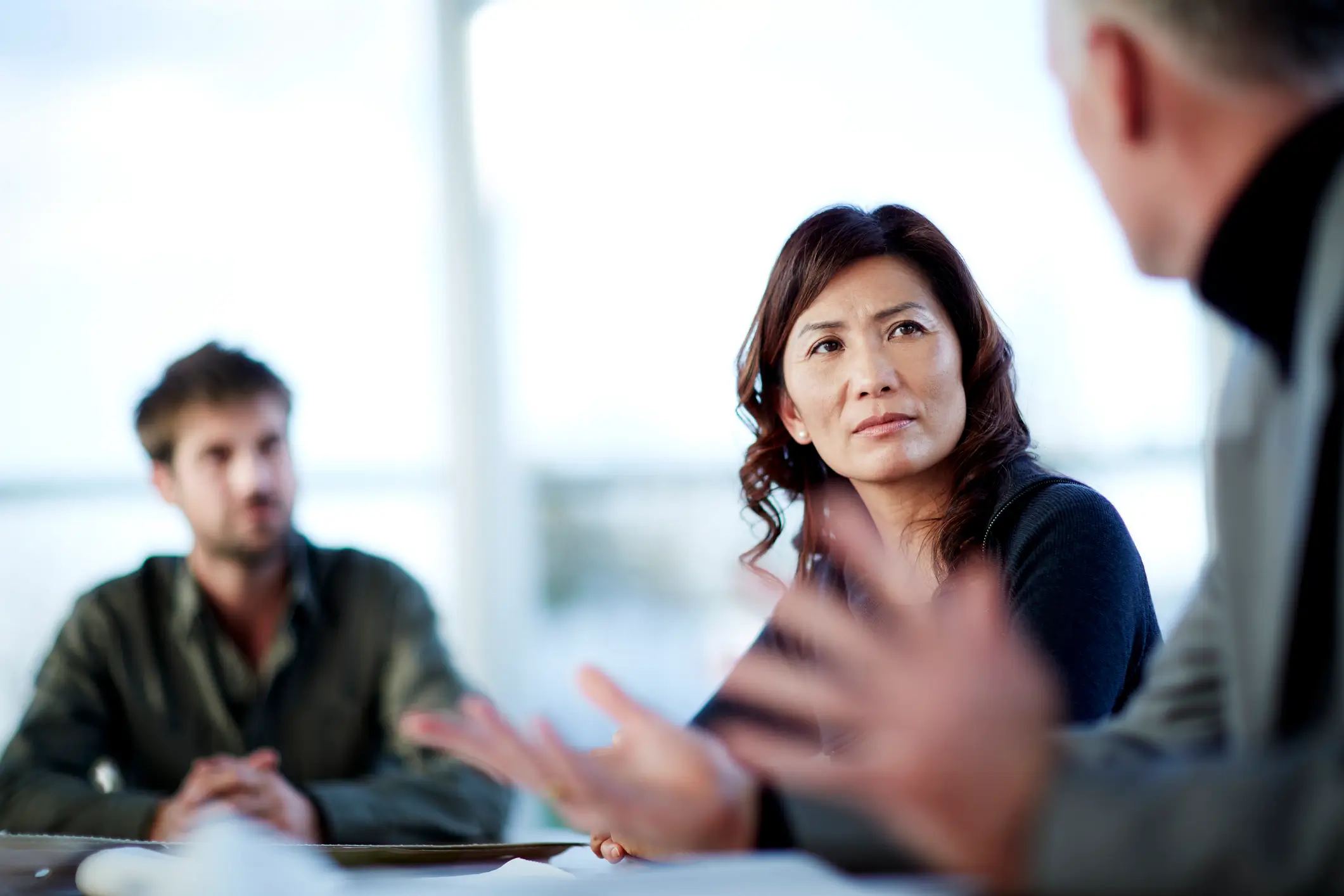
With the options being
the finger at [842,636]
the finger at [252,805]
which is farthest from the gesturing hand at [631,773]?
the finger at [252,805]

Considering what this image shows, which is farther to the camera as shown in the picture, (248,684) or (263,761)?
(248,684)

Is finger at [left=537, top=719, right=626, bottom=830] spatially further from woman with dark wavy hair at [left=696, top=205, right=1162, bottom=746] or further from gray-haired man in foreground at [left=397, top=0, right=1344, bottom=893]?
woman with dark wavy hair at [left=696, top=205, right=1162, bottom=746]

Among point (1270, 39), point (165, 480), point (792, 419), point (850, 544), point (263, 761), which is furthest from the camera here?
point (165, 480)

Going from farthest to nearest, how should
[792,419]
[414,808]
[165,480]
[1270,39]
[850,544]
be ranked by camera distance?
1. [165,480]
2. [414,808]
3. [792,419]
4. [850,544]
5. [1270,39]

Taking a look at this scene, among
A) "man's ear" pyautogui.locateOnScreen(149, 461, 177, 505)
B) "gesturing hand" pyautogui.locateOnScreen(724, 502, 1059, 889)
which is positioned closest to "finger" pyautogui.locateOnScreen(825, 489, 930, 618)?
"gesturing hand" pyautogui.locateOnScreen(724, 502, 1059, 889)

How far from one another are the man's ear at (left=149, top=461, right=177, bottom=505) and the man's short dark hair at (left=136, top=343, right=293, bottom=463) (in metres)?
0.01

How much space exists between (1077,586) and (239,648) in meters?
1.69

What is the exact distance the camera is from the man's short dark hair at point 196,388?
2.36m

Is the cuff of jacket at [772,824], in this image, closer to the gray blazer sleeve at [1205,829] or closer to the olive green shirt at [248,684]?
the gray blazer sleeve at [1205,829]

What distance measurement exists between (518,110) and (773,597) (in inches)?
117

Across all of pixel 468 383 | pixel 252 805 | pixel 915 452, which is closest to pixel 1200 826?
pixel 915 452

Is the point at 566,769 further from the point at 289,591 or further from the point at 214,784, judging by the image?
the point at 289,591

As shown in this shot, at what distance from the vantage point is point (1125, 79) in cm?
76

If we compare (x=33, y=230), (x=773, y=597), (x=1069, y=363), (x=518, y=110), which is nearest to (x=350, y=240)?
(x=518, y=110)
